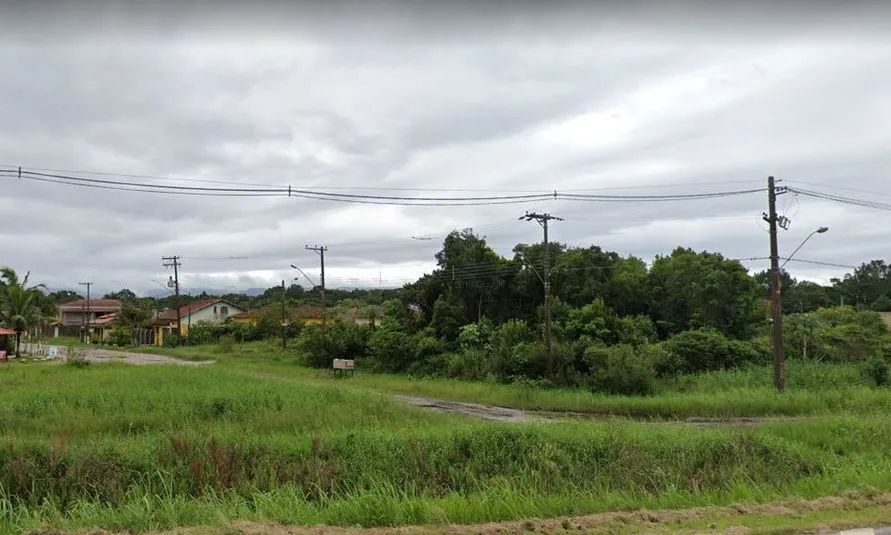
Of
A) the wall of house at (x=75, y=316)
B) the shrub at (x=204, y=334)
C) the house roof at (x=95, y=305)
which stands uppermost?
the house roof at (x=95, y=305)

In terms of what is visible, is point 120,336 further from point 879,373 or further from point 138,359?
point 879,373

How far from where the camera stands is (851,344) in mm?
41500

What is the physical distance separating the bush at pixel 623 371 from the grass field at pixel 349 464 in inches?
503

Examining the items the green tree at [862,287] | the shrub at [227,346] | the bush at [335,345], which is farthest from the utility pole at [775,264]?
the green tree at [862,287]

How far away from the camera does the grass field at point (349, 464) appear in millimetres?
8672

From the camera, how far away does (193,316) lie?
8969cm

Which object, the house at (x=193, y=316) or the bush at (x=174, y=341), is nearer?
the bush at (x=174, y=341)

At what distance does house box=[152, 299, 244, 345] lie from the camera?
283 ft

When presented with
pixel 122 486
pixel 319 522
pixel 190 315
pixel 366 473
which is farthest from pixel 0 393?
pixel 190 315

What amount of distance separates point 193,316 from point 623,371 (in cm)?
7270

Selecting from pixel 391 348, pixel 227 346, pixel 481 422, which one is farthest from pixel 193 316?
pixel 481 422

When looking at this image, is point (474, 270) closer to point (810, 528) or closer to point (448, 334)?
point (448, 334)

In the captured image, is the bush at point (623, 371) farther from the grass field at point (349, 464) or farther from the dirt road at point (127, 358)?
the dirt road at point (127, 358)

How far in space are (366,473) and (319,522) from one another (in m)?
4.32
